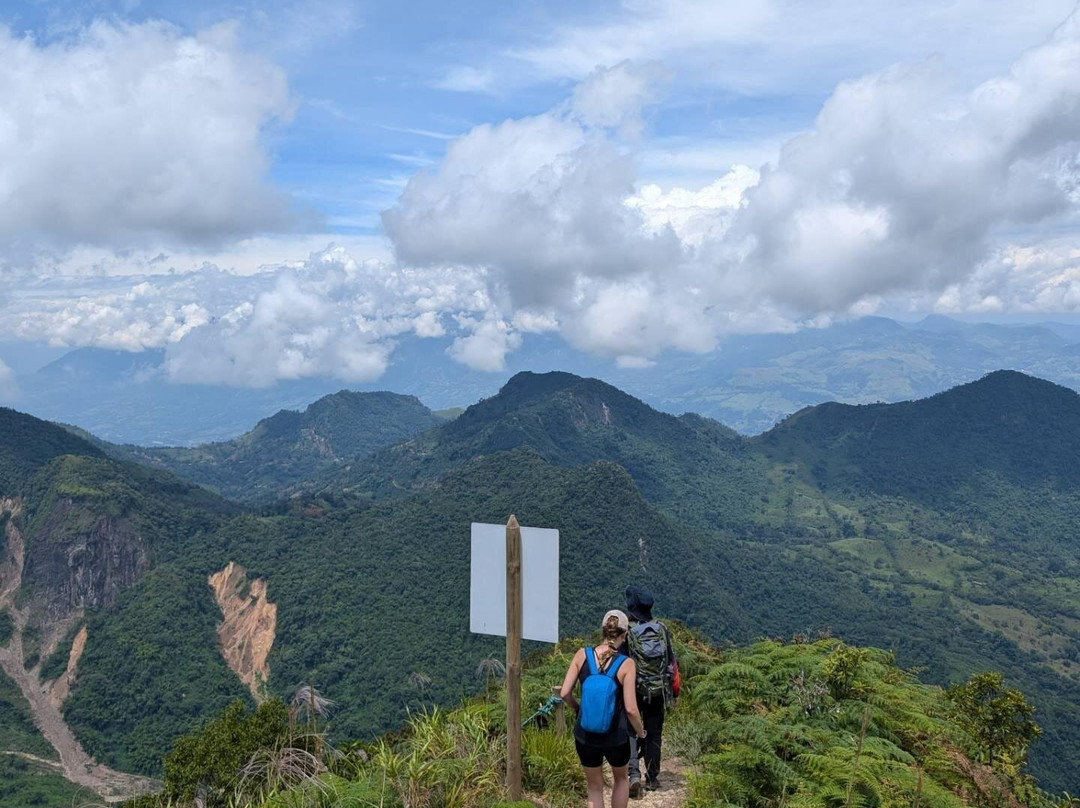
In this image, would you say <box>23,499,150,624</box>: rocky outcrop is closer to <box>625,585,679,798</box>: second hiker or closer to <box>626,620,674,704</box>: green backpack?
<box>625,585,679,798</box>: second hiker

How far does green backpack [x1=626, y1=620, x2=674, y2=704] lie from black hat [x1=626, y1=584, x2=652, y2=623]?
0.56ft

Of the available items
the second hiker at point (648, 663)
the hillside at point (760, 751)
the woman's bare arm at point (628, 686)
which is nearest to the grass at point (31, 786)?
the hillside at point (760, 751)

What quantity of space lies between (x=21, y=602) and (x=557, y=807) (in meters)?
142

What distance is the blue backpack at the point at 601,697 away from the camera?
716cm

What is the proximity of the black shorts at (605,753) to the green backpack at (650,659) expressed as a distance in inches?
58.1

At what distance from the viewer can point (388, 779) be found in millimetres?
8242

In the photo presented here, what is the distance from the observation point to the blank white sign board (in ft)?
23.1

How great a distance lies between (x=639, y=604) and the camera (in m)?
9.12

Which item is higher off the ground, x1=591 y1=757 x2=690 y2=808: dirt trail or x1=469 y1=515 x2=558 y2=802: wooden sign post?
x1=469 y1=515 x2=558 y2=802: wooden sign post

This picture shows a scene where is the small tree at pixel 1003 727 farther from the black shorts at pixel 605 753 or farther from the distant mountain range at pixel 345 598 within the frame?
the distant mountain range at pixel 345 598

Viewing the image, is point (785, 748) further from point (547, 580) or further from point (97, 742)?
point (97, 742)

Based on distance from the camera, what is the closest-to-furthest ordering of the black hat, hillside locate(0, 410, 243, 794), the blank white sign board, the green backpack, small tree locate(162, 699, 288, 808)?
the blank white sign board < the green backpack < the black hat < small tree locate(162, 699, 288, 808) < hillside locate(0, 410, 243, 794)

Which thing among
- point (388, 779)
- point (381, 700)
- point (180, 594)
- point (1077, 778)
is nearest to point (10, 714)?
point (180, 594)

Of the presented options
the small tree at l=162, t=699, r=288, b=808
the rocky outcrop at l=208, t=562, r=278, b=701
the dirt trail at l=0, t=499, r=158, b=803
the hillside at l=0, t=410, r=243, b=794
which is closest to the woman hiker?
the small tree at l=162, t=699, r=288, b=808
